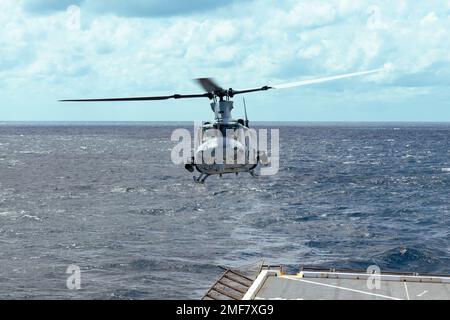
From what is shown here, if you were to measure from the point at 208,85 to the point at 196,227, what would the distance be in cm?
5198

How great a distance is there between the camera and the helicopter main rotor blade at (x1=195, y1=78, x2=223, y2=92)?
33181mm

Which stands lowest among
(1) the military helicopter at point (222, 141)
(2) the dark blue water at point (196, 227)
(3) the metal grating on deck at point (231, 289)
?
(2) the dark blue water at point (196, 227)

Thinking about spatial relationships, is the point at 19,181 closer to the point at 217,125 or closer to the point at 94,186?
the point at 94,186

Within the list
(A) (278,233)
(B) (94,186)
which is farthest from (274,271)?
(B) (94,186)

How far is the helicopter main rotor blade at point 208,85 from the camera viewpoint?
33181 mm

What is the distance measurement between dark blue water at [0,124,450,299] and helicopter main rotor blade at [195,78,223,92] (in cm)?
2509

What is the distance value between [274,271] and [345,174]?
334 ft

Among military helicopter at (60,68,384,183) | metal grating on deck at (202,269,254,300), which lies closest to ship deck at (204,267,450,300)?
metal grating on deck at (202,269,254,300)

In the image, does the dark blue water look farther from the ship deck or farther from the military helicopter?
the military helicopter

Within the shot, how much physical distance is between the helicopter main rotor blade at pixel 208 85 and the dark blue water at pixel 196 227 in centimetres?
2509

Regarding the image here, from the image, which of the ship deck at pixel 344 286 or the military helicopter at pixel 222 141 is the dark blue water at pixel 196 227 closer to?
the ship deck at pixel 344 286

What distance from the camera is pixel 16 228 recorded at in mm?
82562

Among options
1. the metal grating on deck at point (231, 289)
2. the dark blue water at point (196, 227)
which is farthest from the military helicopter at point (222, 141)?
the dark blue water at point (196, 227)
